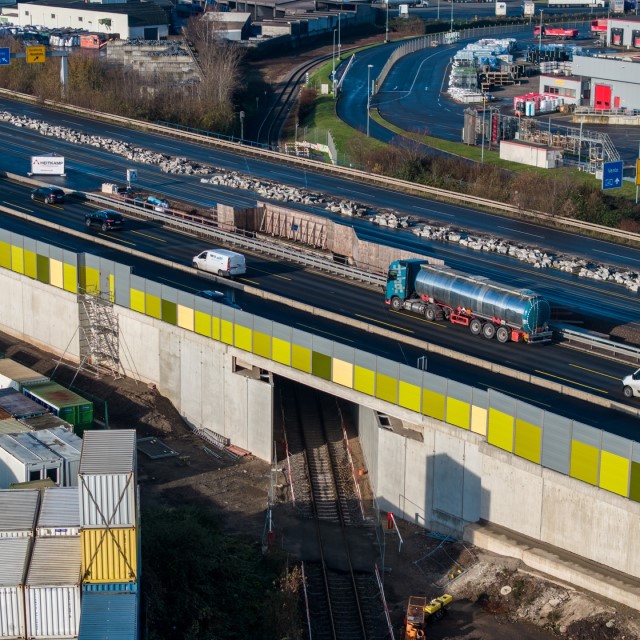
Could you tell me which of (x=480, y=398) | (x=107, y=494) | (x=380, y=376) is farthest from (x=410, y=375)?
(x=107, y=494)

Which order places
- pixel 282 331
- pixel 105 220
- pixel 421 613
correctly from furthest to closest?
pixel 105 220 → pixel 282 331 → pixel 421 613

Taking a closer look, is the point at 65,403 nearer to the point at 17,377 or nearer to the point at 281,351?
the point at 17,377

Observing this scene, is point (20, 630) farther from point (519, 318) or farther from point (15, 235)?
point (15, 235)

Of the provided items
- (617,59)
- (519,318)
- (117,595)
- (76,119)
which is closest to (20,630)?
(117,595)

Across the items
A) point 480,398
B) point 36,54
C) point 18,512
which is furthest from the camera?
point 36,54

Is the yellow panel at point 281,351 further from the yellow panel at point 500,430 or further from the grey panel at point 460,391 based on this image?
the yellow panel at point 500,430

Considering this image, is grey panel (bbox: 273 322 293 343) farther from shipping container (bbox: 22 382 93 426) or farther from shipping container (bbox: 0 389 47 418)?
shipping container (bbox: 0 389 47 418)
